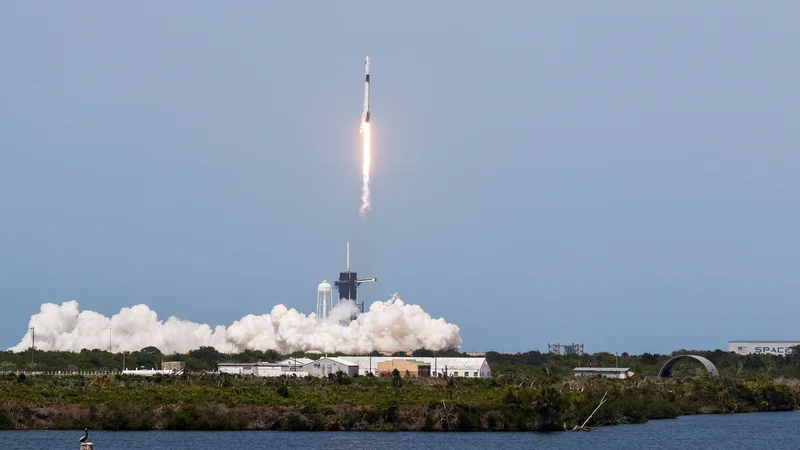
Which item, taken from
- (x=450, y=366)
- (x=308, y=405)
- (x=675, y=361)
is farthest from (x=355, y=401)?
(x=675, y=361)

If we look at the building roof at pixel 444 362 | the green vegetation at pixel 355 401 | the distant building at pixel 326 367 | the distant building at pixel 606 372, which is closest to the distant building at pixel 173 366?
the green vegetation at pixel 355 401

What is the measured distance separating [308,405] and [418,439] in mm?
10224

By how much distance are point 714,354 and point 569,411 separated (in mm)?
87083

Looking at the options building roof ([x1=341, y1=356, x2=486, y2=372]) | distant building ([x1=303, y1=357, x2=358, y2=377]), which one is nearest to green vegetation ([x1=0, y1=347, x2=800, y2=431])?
building roof ([x1=341, y1=356, x2=486, y2=372])

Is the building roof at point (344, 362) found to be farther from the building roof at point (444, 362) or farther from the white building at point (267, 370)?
the white building at point (267, 370)

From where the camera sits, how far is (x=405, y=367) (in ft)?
426

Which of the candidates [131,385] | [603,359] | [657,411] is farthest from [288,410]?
[603,359]

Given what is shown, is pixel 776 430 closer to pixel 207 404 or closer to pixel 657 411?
pixel 657 411

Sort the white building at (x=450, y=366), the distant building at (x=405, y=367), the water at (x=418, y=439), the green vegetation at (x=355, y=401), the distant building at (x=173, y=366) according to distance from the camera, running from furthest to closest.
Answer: the white building at (x=450, y=366) → the distant building at (x=405, y=367) → the distant building at (x=173, y=366) → the green vegetation at (x=355, y=401) → the water at (x=418, y=439)

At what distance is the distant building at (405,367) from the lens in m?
128

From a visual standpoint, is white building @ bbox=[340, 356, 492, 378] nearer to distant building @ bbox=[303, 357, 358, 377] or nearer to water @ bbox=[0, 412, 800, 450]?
distant building @ bbox=[303, 357, 358, 377]

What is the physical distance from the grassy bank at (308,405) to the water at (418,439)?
1210 mm

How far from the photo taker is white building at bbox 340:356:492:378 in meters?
131

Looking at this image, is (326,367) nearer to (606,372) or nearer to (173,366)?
(173,366)
